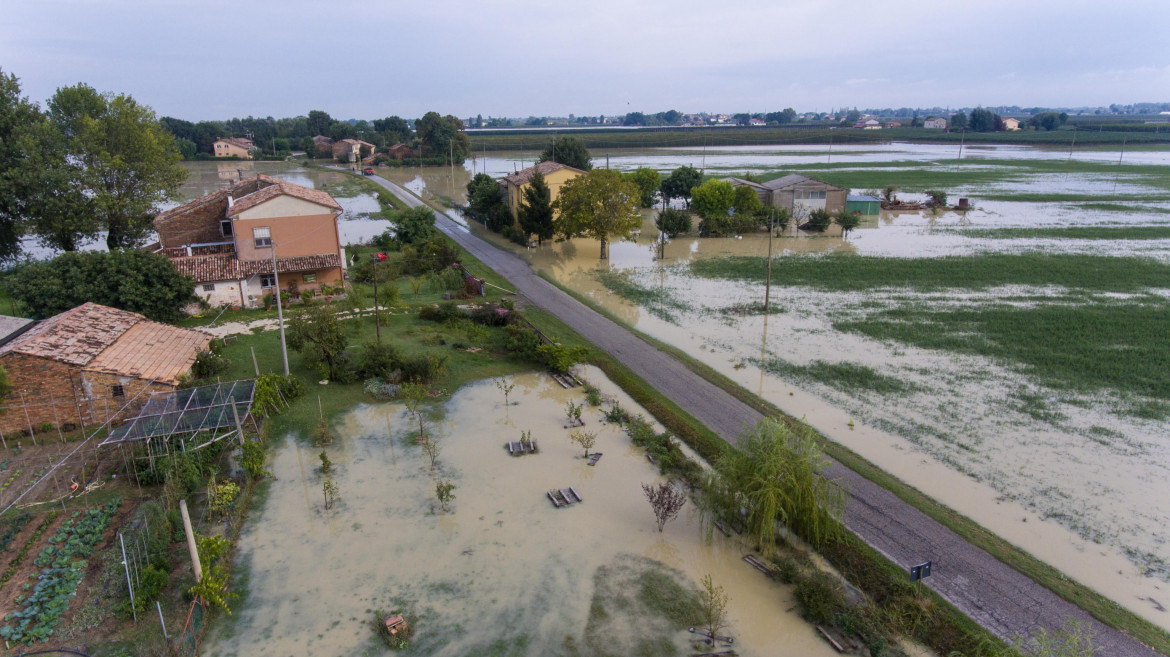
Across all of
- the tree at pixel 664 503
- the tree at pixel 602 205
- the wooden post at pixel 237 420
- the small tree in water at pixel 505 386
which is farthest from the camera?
the tree at pixel 602 205

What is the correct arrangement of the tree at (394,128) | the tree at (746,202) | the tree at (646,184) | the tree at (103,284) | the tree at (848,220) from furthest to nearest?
the tree at (394,128)
the tree at (646,184)
the tree at (746,202)
the tree at (848,220)
the tree at (103,284)

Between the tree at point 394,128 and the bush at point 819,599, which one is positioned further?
the tree at point 394,128

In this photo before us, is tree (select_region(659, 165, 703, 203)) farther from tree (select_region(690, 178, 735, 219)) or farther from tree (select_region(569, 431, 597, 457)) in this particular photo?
tree (select_region(569, 431, 597, 457))

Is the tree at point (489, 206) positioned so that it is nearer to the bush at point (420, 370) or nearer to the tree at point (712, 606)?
the bush at point (420, 370)

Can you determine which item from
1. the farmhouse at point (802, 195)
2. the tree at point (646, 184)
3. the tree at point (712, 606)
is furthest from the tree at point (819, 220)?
the tree at point (712, 606)

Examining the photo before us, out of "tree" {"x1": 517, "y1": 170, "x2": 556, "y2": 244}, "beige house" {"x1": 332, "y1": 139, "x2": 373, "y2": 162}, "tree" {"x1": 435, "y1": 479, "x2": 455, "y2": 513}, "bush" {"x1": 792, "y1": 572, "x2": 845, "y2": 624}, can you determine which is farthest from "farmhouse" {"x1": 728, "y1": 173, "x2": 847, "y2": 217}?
"beige house" {"x1": 332, "y1": 139, "x2": 373, "y2": 162}

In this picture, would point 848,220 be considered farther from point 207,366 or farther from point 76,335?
point 76,335

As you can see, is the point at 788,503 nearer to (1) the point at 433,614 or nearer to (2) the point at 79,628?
(1) the point at 433,614

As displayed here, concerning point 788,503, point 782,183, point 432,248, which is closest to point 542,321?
point 432,248
